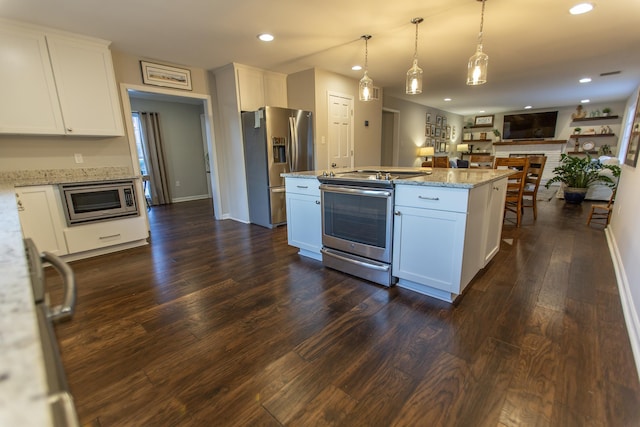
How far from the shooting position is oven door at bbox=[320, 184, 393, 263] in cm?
226

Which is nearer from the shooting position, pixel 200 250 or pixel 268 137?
pixel 200 250

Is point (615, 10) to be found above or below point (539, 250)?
above

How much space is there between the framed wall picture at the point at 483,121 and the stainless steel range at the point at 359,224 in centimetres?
959

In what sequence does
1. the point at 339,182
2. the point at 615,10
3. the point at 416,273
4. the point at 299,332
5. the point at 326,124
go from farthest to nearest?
the point at 326,124
the point at 615,10
the point at 339,182
the point at 416,273
the point at 299,332

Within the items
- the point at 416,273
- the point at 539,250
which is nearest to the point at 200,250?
the point at 416,273

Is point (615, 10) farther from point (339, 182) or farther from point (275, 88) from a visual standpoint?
point (275, 88)

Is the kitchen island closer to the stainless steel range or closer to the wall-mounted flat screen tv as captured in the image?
the stainless steel range

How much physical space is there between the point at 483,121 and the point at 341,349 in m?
11.3

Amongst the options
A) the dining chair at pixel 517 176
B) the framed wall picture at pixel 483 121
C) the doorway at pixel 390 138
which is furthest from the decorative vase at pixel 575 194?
the framed wall picture at pixel 483 121

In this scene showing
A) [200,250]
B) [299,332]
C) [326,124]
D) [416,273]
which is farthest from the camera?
Answer: [326,124]

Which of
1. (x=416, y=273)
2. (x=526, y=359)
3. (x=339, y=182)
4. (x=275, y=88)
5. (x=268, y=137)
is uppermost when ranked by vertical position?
(x=275, y=88)

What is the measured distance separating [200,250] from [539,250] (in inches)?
146

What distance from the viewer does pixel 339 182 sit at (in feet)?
8.11

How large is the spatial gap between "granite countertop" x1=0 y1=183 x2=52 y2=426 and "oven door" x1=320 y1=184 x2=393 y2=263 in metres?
1.98
